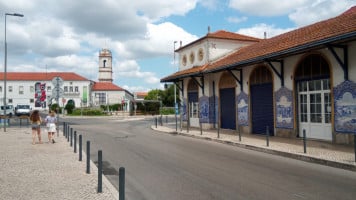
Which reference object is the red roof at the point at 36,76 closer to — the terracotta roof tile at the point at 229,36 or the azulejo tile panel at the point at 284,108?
the terracotta roof tile at the point at 229,36

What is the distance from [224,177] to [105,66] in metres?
109

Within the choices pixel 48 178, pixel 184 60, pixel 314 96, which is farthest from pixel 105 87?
pixel 48 178

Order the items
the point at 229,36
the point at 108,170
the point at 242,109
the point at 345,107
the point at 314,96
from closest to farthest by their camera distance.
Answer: the point at 108,170
the point at 345,107
the point at 314,96
the point at 242,109
the point at 229,36

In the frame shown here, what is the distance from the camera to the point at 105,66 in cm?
11475

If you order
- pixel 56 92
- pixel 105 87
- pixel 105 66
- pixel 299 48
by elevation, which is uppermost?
pixel 105 66

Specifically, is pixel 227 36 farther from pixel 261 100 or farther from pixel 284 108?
pixel 284 108

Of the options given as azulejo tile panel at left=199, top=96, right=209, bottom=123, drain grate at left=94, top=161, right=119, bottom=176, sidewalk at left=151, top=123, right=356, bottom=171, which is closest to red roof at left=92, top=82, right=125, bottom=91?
azulejo tile panel at left=199, top=96, right=209, bottom=123

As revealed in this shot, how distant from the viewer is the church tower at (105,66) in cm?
11238

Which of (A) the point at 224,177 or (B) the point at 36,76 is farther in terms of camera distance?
(B) the point at 36,76

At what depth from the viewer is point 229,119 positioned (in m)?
23.5

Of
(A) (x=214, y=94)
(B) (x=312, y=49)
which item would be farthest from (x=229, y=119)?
(B) (x=312, y=49)

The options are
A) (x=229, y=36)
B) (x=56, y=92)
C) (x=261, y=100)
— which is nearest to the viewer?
(x=56, y=92)

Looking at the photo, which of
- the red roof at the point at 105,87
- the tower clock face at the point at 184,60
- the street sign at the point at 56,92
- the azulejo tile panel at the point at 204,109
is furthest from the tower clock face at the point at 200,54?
the red roof at the point at 105,87

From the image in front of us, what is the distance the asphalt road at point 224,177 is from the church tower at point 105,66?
102182 millimetres
